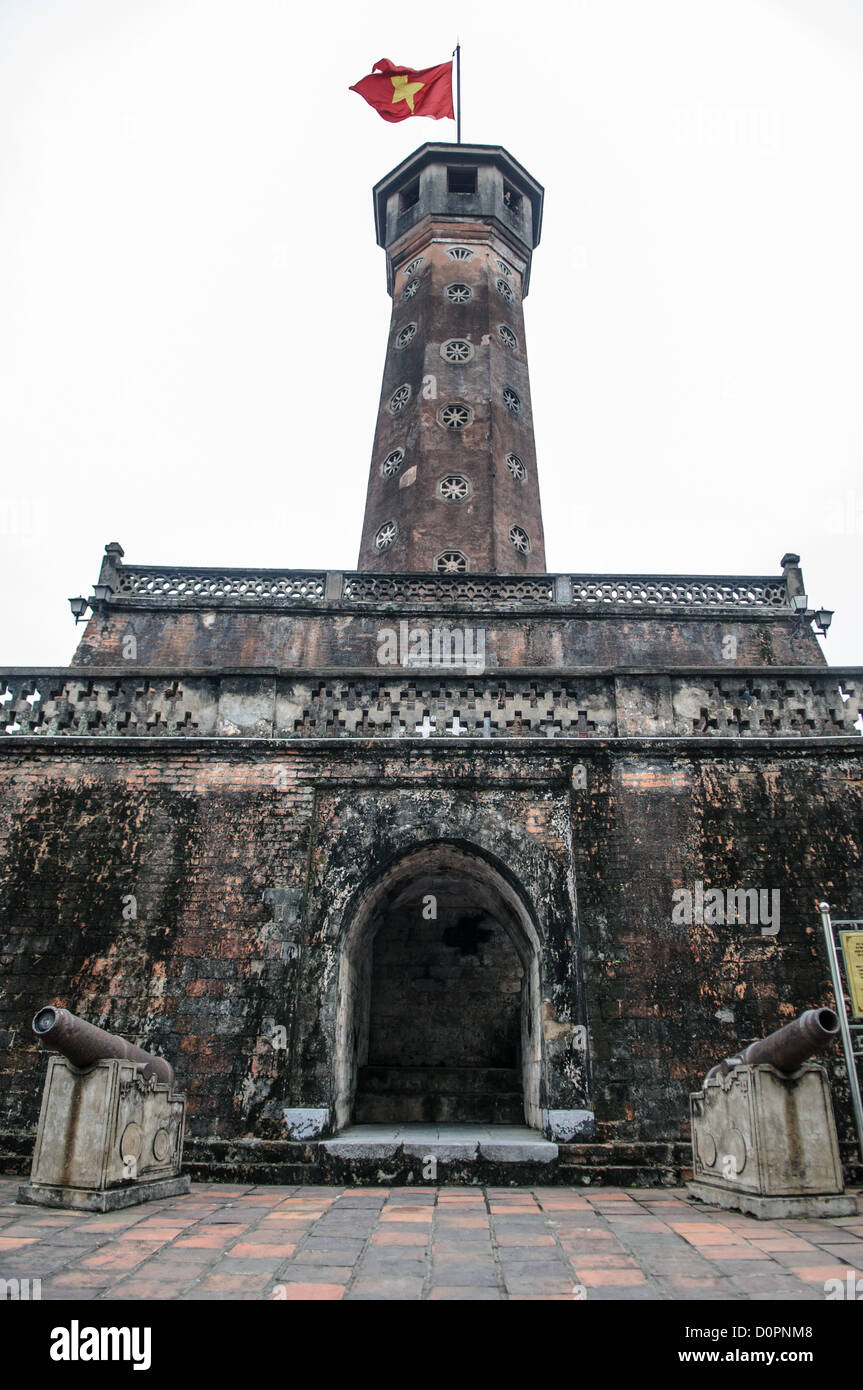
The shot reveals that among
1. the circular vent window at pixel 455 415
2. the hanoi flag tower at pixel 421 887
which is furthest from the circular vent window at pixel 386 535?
the hanoi flag tower at pixel 421 887

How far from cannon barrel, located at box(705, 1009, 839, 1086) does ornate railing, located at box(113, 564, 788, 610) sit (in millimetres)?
9084

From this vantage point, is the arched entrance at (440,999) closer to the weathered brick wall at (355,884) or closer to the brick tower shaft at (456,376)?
the weathered brick wall at (355,884)

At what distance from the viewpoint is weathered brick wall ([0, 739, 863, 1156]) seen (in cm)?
796

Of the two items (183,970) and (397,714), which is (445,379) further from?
(183,970)

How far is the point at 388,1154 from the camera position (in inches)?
300

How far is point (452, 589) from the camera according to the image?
1451cm

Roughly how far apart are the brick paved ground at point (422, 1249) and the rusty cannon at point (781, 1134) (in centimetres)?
17

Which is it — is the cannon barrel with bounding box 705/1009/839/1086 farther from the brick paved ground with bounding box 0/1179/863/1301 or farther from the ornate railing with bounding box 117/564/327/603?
the ornate railing with bounding box 117/564/327/603

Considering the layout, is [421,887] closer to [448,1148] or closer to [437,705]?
[437,705]

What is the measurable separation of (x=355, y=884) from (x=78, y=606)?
8596mm

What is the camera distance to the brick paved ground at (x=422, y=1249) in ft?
13.3

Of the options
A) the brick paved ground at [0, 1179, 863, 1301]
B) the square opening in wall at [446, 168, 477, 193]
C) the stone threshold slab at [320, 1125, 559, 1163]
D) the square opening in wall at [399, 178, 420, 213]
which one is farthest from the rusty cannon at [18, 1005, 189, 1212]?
the square opening in wall at [446, 168, 477, 193]

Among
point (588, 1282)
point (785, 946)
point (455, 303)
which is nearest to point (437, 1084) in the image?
point (785, 946)

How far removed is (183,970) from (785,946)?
6.16 metres
